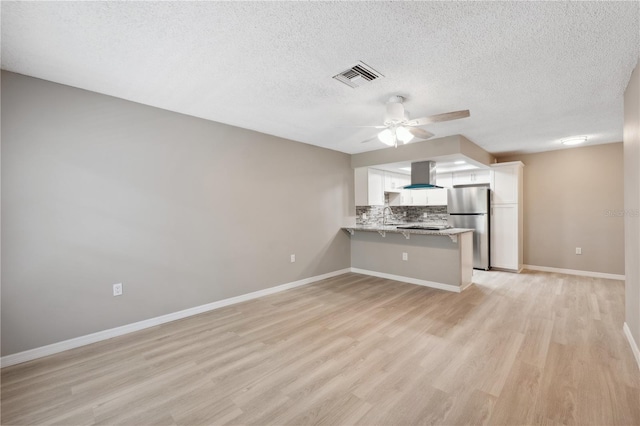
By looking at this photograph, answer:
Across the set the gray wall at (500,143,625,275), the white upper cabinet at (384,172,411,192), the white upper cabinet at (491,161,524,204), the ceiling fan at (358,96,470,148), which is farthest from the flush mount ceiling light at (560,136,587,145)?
the ceiling fan at (358,96,470,148)

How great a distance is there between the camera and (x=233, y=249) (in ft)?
12.2

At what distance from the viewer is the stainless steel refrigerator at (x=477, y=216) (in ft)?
17.7

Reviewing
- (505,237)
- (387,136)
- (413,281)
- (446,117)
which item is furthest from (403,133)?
(505,237)

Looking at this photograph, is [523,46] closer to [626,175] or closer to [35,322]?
[626,175]

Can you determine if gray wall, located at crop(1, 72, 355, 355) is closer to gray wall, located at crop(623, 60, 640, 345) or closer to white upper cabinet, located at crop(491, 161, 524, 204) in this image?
gray wall, located at crop(623, 60, 640, 345)

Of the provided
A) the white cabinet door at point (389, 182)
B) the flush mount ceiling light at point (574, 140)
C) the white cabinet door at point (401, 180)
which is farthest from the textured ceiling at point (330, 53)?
the white cabinet door at point (401, 180)

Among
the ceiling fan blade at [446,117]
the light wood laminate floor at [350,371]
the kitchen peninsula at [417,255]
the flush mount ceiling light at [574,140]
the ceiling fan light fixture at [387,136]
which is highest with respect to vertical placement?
the flush mount ceiling light at [574,140]

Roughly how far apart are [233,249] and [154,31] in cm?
255

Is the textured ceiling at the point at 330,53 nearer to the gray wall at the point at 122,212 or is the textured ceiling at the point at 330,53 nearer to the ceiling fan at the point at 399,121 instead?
the ceiling fan at the point at 399,121

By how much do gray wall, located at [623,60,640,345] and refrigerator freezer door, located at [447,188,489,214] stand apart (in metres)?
2.80

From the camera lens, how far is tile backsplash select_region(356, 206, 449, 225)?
5936 millimetres

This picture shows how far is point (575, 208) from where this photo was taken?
5.06 m

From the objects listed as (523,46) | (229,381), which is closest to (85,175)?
(229,381)

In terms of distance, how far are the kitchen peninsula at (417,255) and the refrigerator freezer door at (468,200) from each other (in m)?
1.22
